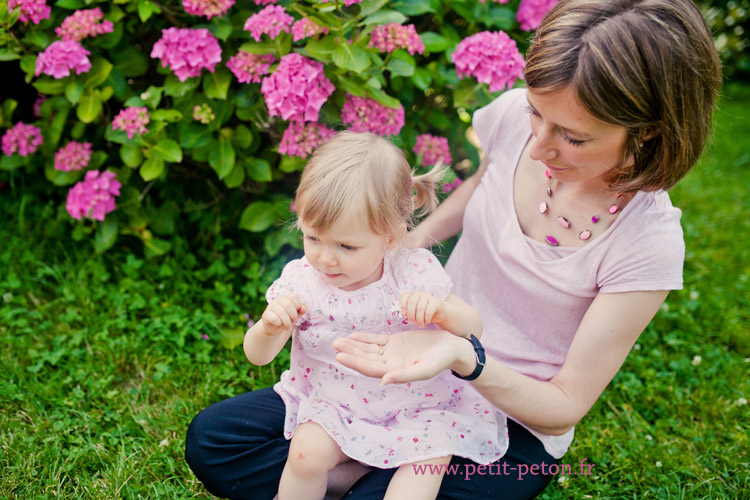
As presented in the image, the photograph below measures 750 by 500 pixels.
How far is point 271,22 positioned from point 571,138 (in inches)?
42.5

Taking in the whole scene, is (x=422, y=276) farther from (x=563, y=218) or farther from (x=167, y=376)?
(x=167, y=376)

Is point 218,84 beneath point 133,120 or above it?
above

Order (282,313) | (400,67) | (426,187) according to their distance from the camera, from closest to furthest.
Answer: (282,313)
(426,187)
(400,67)

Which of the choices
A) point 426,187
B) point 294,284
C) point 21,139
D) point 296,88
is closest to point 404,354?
point 294,284

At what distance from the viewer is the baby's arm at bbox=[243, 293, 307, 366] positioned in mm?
1588

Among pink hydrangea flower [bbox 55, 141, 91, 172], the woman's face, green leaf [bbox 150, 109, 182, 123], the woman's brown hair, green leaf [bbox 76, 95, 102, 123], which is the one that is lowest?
pink hydrangea flower [bbox 55, 141, 91, 172]

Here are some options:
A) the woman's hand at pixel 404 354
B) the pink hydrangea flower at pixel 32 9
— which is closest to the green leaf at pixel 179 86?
the pink hydrangea flower at pixel 32 9

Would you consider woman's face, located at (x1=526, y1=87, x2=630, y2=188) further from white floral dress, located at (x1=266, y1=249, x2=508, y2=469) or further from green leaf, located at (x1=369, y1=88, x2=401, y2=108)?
green leaf, located at (x1=369, y1=88, x2=401, y2=108)

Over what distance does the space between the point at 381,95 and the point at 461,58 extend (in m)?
0.34

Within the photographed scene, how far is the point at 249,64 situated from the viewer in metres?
2.25

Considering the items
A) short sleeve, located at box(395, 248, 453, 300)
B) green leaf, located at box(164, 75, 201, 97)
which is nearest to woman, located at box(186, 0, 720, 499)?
short sleeve, located at box(395, 248, 453, 300)

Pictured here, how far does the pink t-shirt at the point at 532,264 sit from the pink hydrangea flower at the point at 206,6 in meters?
0.91

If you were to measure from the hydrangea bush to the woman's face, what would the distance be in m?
0.75

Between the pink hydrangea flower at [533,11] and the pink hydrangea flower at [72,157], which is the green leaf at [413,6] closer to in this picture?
the pink hydrangea flower at [533,11]
